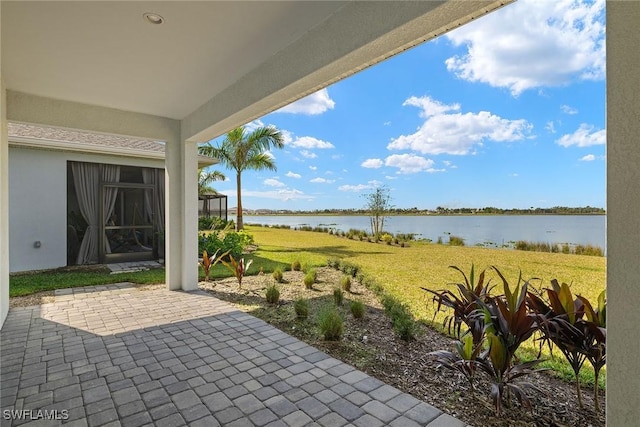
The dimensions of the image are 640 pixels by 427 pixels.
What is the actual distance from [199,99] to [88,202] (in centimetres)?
566

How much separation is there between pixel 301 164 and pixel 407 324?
25.3 metres

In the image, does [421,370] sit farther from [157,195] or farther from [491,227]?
[491,227]

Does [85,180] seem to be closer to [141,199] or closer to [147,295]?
[141,199]

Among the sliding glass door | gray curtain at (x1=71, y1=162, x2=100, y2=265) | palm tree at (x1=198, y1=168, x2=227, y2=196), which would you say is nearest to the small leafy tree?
the sliding glass door

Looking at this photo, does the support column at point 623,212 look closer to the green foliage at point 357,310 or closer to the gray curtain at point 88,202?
the green foliage at point 357,310

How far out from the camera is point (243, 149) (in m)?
18.9

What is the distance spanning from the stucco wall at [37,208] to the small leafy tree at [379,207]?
49.7ft

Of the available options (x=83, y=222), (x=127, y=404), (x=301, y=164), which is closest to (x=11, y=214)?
(x=83, y=222)

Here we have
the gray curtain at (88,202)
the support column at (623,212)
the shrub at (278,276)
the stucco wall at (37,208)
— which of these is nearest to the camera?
the support column at (623,212)

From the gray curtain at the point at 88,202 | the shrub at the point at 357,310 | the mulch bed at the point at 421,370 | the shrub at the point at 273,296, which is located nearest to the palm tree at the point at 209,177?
the gray curtain at the point at 88,202

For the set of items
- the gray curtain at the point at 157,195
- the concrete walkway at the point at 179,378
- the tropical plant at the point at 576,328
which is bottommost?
the concrete walkway at the point at 179,378

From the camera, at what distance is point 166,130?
6.09 m

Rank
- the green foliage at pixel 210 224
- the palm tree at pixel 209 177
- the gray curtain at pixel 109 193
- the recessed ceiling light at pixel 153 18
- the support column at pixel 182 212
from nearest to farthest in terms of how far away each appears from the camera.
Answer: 1. the recessed ceiling light at pixel 153 18
2. the support column at pixel 182 212
3. the gray curtain at pixel 109 193
4. the green foliage at pixel 210 224
5. the palm tree at pixel 209 177

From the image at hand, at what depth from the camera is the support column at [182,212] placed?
20.4ft
